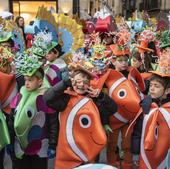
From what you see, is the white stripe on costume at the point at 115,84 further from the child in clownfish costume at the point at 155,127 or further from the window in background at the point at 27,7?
the window in background at the point at 27,7

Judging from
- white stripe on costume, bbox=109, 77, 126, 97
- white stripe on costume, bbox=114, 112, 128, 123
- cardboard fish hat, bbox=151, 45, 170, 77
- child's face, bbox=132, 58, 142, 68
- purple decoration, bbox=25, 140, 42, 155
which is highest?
cardboard fish hat, bbox=151, 45, 170, 77

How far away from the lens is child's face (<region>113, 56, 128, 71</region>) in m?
5.60

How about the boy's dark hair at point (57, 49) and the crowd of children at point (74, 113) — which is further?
the boy's dark hair at point (57, 49)

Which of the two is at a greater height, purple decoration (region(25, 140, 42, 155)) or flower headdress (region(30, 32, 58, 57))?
flower headdress (region(30, 32, 58, 57))

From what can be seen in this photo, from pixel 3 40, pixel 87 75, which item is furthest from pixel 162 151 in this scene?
pixel 3 40

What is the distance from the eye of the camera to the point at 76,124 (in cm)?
425

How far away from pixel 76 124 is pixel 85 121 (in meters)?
0.09

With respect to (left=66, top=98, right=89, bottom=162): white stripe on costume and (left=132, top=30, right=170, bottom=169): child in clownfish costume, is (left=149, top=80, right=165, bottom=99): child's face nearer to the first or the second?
(left=132, top=30, right=170, bottom=169): child in clownfish costume

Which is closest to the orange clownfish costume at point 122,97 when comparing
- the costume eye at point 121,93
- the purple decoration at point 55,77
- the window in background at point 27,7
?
the costume eye at point 121,93

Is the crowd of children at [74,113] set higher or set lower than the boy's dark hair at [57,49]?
lower

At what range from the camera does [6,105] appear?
4930 mm

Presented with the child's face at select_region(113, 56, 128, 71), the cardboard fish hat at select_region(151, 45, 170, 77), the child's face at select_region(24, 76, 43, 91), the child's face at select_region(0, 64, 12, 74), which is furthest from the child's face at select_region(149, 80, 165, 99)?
the child's face at select_region(0, 64, 12, 74)

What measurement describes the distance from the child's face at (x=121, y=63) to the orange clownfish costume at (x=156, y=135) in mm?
1401

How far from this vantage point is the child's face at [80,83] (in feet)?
14.2
